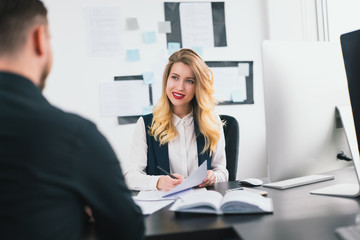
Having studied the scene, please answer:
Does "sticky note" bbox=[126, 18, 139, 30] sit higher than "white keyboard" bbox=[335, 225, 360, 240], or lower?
higher

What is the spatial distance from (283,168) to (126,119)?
157 cm

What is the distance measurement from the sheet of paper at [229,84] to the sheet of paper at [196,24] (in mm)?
240

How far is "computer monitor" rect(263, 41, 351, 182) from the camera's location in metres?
1.07

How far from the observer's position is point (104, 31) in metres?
2.46

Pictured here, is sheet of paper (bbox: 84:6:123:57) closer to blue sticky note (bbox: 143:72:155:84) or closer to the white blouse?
blue sticky note (bbox: 143:72:155:84)

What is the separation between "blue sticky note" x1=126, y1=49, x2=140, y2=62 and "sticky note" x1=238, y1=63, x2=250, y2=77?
837 millimetres

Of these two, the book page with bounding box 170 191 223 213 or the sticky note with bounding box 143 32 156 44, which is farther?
the sticky note with bounding box 143 32 156 44

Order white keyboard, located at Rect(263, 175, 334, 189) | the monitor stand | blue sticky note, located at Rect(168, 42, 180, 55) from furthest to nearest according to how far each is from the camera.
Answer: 1. blue sticky note, located at Rect(168, 42, 180, 55)
2. white keyboard, located at Rect(263, 175, 334, 189)
3. the monitor stand

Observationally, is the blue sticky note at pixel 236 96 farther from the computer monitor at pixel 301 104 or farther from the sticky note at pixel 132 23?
the computer monitor at pixel 301 104

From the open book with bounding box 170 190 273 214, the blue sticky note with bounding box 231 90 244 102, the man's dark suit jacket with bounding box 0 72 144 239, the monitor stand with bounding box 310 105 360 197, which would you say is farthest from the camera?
the blue sticky note with bounding box 231 90 244 102

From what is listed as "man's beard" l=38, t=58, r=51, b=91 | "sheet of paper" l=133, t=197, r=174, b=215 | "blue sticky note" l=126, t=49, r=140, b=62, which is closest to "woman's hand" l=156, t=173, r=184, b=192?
"sheet of paper" l=133, t=197, r=174, b=215

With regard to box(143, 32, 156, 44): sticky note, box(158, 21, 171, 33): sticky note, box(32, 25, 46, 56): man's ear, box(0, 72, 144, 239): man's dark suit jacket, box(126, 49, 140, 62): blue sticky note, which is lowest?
box(0, 72, 144, 239): man's dark suit jacket

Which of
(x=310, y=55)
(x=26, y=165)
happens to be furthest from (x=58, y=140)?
(x=310, y=55)

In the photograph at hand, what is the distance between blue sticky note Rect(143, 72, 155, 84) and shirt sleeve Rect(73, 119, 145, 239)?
189cm
